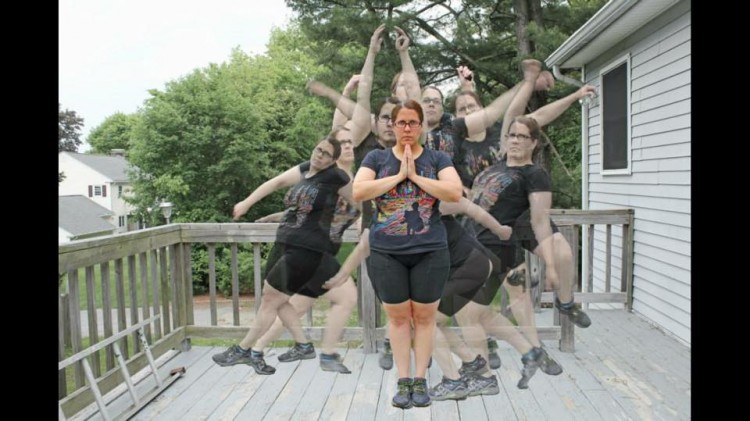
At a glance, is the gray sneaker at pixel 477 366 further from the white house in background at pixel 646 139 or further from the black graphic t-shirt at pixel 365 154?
the black graphic t-shirt at pixel 365 154

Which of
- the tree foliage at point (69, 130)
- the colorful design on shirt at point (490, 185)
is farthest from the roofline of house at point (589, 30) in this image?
the tree foliage at point (69, 130)

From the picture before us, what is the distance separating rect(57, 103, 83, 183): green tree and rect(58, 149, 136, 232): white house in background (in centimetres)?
3

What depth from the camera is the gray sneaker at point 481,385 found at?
2.12 meters

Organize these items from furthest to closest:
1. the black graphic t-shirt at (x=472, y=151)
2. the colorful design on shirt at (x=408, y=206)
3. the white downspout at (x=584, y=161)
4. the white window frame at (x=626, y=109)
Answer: the white window frame at (x=626, y=109)
the white downspout at (x=584, y=161)
the black graphic t-shirt at (x=472, y=151)
the colorful design on shirt at (x=408, y=206)

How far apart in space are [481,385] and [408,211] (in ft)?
2.68

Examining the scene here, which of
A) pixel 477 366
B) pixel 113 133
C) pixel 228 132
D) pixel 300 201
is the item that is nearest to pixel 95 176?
pixel 113 133

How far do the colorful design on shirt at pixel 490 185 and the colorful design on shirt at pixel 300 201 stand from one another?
62 cm

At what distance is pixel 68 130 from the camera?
6.74 ft

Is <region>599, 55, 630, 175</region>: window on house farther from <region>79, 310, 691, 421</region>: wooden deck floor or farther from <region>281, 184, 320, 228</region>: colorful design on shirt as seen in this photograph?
<region>281, 184, 320, 228</region>: colorful design on shirt

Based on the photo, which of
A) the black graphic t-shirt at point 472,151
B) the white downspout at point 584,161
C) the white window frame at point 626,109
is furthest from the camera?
the white window frame at point 626,109

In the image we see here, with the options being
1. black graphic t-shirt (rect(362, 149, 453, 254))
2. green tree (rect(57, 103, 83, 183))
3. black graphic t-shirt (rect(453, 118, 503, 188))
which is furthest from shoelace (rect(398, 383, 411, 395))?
green tree (rect(57, 103, 83, 183))

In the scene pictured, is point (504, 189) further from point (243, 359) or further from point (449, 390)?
point (243, 359)
